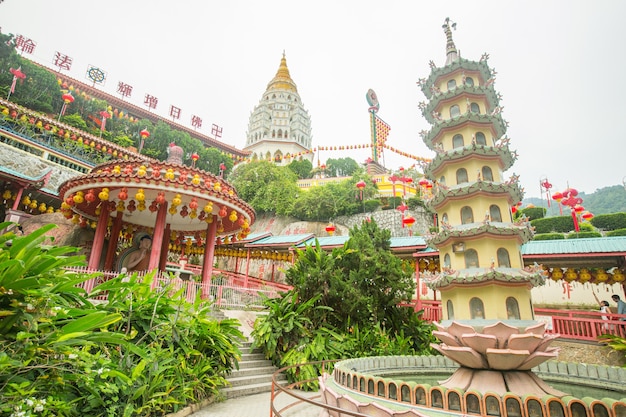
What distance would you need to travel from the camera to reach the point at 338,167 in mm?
53656

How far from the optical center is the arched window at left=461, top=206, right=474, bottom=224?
652 cm

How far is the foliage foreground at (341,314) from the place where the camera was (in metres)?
9.34

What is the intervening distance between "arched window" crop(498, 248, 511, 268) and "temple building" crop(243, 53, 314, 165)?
5320cm

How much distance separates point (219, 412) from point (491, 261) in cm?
578

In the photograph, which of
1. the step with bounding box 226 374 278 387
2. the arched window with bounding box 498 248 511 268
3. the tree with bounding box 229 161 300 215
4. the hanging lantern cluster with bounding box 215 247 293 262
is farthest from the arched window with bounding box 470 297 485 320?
the tree with bounding box 229 161 300 215

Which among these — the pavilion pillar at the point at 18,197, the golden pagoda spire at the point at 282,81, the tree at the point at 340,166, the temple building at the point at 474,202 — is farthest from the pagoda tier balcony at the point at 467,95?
the golden pagoda spire at the point at 282,81

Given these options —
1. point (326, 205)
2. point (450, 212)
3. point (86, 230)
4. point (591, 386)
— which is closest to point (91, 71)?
point (326, 205)

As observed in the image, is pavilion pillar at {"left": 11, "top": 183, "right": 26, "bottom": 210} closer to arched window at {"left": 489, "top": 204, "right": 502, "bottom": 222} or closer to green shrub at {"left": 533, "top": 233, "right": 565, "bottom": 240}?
arched window at {"left": 489, "top": 204, "right": 502, "bottom": 222}

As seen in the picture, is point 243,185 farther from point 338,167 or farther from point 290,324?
point 290,324

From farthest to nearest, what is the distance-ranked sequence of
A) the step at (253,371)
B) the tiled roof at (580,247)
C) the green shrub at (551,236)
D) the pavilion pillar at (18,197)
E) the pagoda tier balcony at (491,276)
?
1. the green shrub at (551,236)
2. the pavilion pillar at (18,197)
3. the tiled roof at (580,247)
4. the step at (253,371)
5. the pagoda tier balcony at (491,276)

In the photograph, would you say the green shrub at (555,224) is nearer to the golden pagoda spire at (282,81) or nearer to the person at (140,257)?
the person at (140,257)

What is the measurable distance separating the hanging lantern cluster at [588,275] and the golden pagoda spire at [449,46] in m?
10.9

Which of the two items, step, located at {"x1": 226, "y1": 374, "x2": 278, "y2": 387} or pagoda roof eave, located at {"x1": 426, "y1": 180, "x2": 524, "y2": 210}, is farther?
step, located at {"x1": 226, "y1": 374, "x2": 278, "y2": 387}

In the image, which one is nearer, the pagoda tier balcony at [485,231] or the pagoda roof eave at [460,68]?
the pagoda tier balcony at [485,231]
